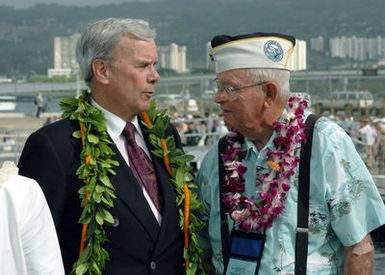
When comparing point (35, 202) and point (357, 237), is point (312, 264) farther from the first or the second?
point (35, 202)

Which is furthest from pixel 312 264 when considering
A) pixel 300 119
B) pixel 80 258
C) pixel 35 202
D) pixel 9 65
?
pixel 9 65

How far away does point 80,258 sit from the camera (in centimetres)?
406

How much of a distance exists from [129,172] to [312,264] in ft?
2.65

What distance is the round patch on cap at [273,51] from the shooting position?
4.11 meters

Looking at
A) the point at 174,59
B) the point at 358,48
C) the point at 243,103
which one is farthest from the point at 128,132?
the point at 358,48

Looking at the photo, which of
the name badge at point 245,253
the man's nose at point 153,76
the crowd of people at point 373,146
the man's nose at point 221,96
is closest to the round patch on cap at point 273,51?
the man's nose at point 221,96

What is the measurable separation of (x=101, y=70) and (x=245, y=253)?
93 centimetres

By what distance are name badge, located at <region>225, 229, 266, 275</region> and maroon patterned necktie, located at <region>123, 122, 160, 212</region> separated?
35cm

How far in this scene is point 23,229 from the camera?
10.4ft

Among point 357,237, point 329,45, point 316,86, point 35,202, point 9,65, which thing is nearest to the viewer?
point 35,202

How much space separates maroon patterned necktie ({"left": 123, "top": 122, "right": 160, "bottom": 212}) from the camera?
13.9 feet

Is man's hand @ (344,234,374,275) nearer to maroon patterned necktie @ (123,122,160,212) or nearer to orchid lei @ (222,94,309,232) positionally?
orchid lei @ (222,94,309,232)

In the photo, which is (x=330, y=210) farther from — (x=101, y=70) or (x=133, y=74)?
(x=101, y=70)

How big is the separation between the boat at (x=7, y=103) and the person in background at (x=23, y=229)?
3347 inches
